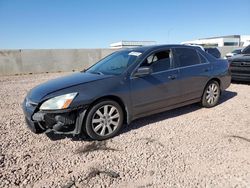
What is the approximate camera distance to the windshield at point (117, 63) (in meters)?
4.43

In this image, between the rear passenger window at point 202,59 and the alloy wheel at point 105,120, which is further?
the rear passenger window at point 202,59

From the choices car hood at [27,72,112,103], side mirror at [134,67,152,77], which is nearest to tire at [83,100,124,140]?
car hood at [27,72,112,103]

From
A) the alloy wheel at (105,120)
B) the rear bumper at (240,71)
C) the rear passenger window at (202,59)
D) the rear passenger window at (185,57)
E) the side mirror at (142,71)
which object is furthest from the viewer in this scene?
the rear bumper at (240,71)

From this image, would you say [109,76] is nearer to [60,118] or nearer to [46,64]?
[60,118]

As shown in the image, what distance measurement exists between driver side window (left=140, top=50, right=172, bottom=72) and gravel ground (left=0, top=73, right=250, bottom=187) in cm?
109

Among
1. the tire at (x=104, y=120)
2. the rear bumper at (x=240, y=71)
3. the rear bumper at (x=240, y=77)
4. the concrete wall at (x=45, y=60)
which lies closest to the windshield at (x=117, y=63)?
the tire at (x=104, y=120)

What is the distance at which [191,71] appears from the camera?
5125 millimetres

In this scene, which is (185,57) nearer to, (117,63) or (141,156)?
(117,63)

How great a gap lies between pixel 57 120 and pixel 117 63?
1.78 meters

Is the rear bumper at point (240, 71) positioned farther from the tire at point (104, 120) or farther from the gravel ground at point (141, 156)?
the tire at point (104, 120)

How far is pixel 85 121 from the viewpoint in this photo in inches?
148

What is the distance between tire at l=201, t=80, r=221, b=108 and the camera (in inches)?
219

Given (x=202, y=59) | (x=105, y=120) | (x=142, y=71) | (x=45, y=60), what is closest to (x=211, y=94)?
(x=202, y=59)

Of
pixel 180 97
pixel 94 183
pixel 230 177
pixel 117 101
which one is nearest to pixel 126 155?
pixel 94 183
